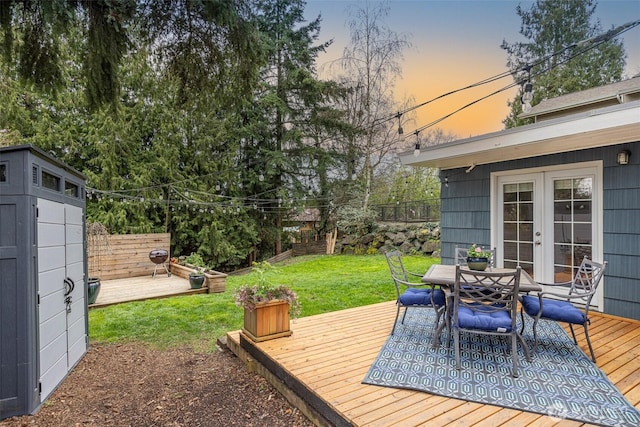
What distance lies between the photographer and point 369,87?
1212cm

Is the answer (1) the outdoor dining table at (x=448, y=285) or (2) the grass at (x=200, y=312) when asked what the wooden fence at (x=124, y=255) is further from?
(1) the outdoor dining table at (x=448, y=285)

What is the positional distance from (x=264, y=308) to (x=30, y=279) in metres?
1.86

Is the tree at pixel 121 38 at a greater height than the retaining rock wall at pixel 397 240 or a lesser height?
greater

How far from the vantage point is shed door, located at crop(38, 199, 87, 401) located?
2.67 meters

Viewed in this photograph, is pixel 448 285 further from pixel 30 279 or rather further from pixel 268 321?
pixel 30 279

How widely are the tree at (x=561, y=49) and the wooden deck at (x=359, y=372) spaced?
37.5ft

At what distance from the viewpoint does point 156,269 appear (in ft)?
26.9

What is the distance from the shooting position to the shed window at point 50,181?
281 cm

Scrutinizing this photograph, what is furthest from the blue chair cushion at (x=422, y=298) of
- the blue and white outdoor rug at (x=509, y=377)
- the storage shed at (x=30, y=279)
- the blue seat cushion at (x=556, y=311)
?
the storage shed at (x=30, y=279)

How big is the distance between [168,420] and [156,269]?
6500 millimetres

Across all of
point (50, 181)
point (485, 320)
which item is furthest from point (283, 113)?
point (485, 320)

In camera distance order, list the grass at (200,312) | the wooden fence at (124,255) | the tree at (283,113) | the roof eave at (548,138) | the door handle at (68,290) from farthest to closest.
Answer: the tree at (283,113) → the wooden fence at (124,255) → the grass at (200,312) → the roof eave at (548,138) → the door handle at (68,290)

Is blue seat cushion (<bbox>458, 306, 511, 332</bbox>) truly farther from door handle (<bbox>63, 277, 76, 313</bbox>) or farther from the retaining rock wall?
the retaining rock wall

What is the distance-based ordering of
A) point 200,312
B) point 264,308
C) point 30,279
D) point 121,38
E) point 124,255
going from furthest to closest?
point 124,255, point 200,312, point 264,308, point 121,38, point 30,279
